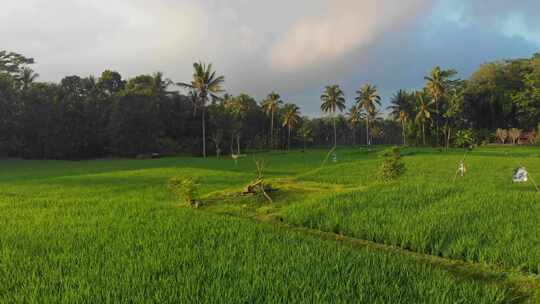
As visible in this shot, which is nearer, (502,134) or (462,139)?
(502,134)

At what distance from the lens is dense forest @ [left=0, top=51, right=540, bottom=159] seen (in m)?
48.6

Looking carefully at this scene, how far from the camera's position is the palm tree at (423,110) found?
6562 centimetres

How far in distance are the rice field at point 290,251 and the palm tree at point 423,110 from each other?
5999cm

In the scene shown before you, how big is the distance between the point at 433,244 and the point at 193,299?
4.05 m

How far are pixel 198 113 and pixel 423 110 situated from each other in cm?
3750

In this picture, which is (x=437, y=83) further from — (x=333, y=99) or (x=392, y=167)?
(x=392, y=167)

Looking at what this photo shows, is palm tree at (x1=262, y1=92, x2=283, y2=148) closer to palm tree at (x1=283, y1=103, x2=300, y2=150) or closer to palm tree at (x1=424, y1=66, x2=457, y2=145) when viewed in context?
palm tree at (x1=283, y1=103, x2=300, y2=150)

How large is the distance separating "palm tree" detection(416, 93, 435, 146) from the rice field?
59991 mm

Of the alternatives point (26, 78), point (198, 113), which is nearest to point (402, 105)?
point (198, 113)

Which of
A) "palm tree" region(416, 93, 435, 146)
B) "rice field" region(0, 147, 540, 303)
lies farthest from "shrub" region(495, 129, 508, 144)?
"rice field" region(0, 147, 540, 303)

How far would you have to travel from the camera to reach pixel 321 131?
95.5 meters

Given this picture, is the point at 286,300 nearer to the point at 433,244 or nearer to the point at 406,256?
the point at 406,256

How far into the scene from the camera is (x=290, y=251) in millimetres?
5406

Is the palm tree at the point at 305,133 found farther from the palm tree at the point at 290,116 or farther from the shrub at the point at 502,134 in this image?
the shrub at the point at 502,134
